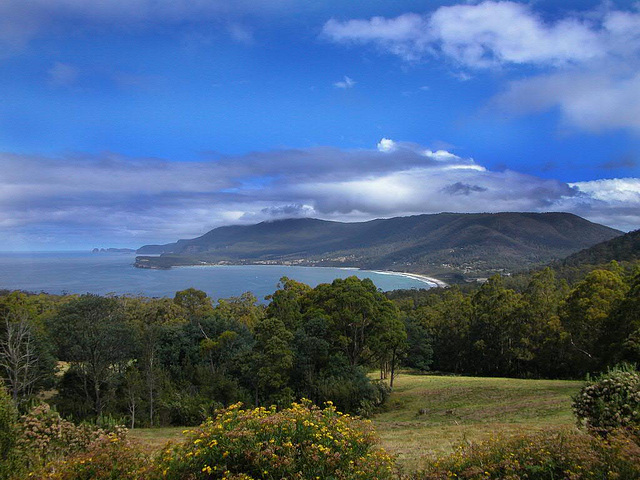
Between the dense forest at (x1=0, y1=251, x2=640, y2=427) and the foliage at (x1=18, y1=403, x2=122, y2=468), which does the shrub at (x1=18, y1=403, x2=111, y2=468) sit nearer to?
the foliage at (x1=18, y1=403, x2=122, y2=468)

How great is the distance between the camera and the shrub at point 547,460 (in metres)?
4.26

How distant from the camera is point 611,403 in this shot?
595 cm

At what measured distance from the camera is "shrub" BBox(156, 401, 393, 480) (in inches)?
171

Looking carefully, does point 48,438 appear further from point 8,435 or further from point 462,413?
point 462,413

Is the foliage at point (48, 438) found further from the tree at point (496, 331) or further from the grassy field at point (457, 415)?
the tree at point (496, 331)

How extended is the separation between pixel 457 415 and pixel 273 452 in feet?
41.0

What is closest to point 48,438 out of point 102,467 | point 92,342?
point 102,467

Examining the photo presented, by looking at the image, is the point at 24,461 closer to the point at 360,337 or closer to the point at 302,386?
the point at 302,386

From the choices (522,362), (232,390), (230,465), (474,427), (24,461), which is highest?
(230,465)

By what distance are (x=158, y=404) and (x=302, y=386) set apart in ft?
24.0

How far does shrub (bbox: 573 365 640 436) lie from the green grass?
2189mm

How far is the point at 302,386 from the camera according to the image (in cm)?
1922

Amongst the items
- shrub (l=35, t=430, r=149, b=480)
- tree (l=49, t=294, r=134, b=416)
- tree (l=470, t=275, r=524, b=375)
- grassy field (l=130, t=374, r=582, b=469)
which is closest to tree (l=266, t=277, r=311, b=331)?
grassy field (l=130, t=374, r=582, b=469)

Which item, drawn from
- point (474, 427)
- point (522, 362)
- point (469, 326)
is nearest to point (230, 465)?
point (474, 427)
